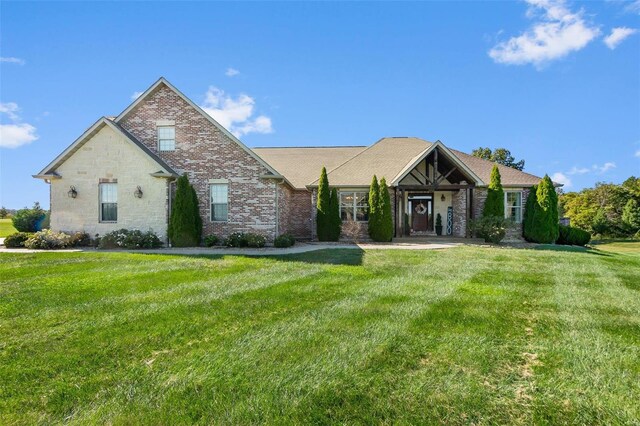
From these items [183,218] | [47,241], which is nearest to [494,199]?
[183,218]

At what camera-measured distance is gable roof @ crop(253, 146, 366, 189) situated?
844 inches

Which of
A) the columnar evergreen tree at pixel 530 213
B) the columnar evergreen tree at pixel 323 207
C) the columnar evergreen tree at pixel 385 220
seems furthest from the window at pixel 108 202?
the columnar evergreen tree at pixel 530 213

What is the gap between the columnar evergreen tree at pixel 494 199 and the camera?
1833 centimetres

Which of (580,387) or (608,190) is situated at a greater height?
(608,190)

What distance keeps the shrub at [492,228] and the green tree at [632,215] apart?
19210 millimetres

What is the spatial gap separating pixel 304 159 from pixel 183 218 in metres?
11.0

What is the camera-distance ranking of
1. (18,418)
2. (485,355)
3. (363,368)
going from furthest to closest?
(485,355) → (363,368) → (18,418)

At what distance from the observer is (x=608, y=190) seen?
31.8 metres

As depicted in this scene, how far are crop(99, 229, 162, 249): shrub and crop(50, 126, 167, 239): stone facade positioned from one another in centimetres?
54

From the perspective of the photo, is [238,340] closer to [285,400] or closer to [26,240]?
[285,400]

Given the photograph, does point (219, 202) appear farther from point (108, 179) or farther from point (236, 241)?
point (108, 179)

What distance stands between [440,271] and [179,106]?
13238 mm

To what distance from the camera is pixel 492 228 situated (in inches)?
680

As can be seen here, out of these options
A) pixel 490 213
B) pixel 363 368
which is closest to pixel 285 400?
pixel 363 368
